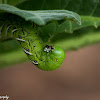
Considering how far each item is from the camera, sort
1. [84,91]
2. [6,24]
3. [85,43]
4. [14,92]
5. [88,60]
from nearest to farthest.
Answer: [6,24] < [85,43] < [14,92] < [84,91] < [88,60]

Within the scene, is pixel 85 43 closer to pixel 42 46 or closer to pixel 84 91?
pixel 42 46

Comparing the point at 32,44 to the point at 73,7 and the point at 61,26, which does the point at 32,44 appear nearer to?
the point at 61,26

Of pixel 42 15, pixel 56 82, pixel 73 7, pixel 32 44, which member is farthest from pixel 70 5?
pixel 56 82

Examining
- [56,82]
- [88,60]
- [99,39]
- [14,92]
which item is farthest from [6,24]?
[88,60]

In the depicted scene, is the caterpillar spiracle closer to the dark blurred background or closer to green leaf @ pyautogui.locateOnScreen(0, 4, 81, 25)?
green leaf @ pyautogui.locateOnScreen(0, 4, 81, 25)

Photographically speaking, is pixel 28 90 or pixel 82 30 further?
pixel 28 90

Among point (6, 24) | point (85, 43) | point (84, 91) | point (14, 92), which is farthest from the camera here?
point (84, 91)

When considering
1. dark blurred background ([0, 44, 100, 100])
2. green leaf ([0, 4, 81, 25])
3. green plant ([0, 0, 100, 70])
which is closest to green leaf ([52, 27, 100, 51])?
green plant ([0, 0, 100, 70])

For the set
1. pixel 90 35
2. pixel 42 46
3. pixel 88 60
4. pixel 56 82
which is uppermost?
pixel 88 60
